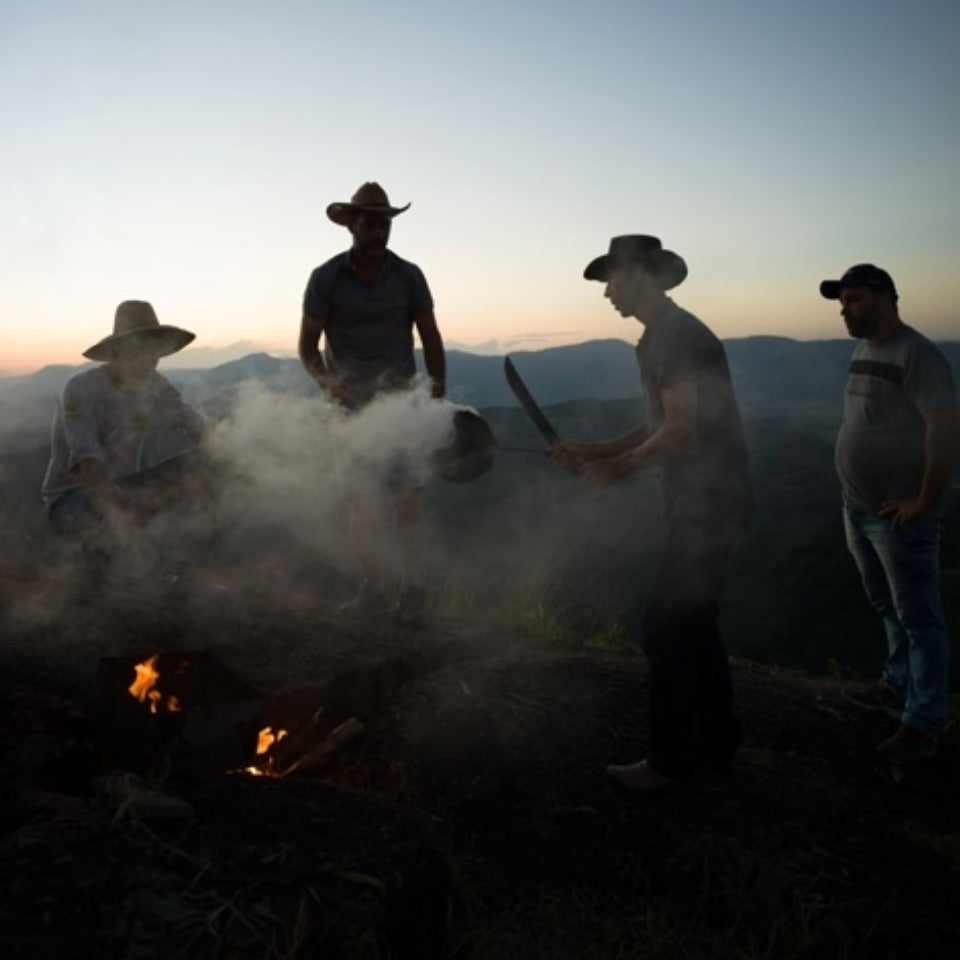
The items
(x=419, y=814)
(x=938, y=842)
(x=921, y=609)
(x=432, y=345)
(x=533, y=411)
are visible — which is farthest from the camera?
(x=432, y=345)

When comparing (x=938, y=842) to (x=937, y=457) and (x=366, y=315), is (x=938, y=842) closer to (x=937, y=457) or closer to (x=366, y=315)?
(x=937, y=457)

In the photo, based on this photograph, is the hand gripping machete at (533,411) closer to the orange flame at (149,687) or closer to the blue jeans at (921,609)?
the blue jeans at (921,609)

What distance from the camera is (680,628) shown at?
325 cm

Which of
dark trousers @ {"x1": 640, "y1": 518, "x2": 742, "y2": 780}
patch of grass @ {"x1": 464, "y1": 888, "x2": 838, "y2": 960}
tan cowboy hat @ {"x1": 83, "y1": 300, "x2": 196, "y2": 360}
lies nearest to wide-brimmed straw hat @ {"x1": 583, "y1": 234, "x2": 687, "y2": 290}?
dark trousers @ {"x1": 640, "y1": 518, "x2": 742, "y2": 780}

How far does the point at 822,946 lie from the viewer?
2.66 m

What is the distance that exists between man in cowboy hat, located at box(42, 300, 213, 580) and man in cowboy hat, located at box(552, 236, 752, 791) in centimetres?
341

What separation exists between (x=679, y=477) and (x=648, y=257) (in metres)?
0.99

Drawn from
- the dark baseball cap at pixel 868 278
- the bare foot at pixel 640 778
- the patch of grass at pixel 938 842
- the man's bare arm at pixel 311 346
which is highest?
the dark baseball cap at pixel 868 278

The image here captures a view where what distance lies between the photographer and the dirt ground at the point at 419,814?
82.8 inches

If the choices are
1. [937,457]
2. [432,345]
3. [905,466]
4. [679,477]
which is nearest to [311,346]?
[432,345]

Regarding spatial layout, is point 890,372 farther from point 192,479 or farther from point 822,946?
point 192,479

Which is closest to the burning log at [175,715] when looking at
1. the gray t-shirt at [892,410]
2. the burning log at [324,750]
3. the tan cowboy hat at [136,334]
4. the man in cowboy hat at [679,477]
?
the burning log at [324,750]

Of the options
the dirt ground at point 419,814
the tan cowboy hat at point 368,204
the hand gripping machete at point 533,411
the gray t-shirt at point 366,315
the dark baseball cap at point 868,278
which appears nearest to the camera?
the dirt ground at point 419,814

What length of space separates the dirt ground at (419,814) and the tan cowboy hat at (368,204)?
272cm
